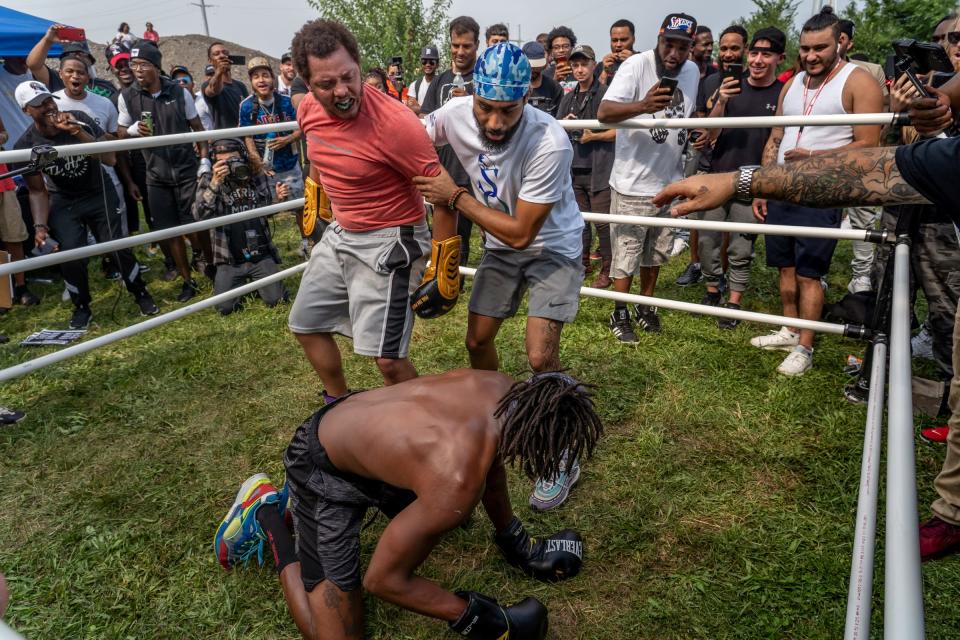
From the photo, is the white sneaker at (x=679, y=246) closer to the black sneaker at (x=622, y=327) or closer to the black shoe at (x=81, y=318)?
the black sneaker at (x=622, y=327)

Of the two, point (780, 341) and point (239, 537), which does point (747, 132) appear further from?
point (239, 537)

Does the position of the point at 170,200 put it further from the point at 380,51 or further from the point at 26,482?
the point at 380,51

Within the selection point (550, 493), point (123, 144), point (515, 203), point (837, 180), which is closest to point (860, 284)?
point (837, 180)

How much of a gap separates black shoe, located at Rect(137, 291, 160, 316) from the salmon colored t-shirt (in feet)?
10.2

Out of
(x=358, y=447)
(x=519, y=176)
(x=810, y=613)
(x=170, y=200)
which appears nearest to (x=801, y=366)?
(x=810, y=613)

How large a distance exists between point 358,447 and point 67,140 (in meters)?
4.70

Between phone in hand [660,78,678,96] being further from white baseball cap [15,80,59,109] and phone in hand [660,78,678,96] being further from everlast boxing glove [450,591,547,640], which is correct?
white baseball cap [15,80,59,109]

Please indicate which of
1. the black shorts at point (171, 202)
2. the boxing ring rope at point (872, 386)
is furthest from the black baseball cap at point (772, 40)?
the black shorts at point (171, 202)

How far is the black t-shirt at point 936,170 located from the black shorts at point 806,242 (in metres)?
2.08

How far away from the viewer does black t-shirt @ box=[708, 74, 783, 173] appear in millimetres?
4758

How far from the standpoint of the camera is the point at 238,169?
5543 mm

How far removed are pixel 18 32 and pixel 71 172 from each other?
578 cm

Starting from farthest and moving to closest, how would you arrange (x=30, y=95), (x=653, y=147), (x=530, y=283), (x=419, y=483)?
(x=30, y=95)
(x=653, y=147)
(x=530, y=283)
(x=419, y=483)

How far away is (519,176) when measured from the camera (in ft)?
9.71
